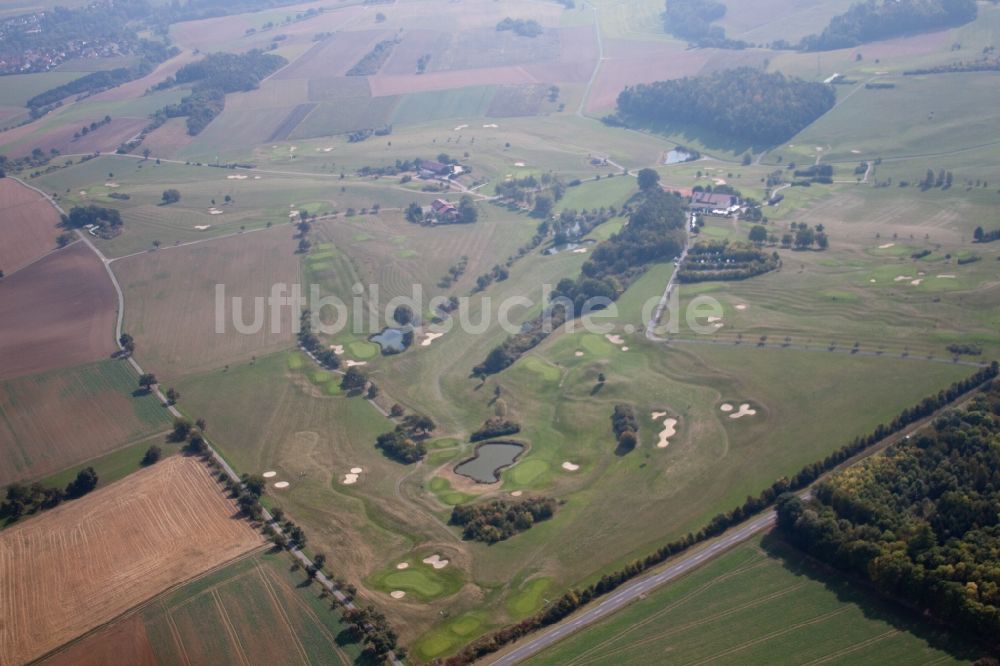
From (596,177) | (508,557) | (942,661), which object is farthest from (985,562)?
(596,177)

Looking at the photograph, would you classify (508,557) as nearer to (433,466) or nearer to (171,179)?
(433,466)

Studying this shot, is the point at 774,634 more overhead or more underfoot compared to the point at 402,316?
more underfoot

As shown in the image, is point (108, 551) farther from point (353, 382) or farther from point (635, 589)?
point (635, 589)

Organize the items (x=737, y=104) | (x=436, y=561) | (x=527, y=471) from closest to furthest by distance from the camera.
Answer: (x=436, y=561) < (x=527, y=471) < (x=737, y=104)

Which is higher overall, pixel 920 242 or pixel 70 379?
pixel 920 242

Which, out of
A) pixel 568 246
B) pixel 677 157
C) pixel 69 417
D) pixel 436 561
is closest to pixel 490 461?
pixel 436 561

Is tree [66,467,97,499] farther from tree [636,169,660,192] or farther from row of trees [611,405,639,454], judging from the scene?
tree [636,169,660,192]

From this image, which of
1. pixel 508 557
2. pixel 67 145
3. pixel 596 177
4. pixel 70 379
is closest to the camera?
pixel 508 557
